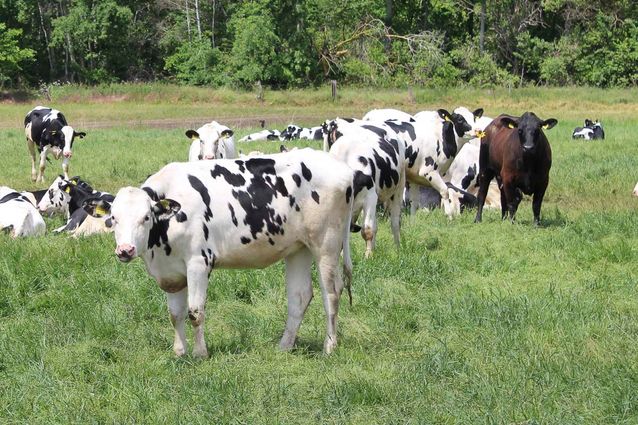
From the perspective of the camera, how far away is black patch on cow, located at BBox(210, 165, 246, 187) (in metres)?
7.16

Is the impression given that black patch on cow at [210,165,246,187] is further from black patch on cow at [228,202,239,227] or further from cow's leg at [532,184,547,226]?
cow's leg at [532,184,547,226]

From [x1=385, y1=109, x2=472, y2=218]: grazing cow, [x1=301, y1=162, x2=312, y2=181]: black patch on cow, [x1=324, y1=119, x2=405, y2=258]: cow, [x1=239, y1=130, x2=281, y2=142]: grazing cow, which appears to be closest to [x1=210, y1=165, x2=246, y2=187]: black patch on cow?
[x1=301, y1=162, x2=312, y2=181]: black patch on cow

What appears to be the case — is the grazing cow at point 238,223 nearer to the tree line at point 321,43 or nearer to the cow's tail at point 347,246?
the cow's tail at point 347,246

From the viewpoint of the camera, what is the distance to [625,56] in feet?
174

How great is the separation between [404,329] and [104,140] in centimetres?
2107

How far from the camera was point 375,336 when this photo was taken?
297 inches

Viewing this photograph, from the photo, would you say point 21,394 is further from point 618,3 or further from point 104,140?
point 618,3

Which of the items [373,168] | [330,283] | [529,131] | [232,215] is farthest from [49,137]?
[330,283]

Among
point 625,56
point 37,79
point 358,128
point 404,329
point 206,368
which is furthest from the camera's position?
point 37,79

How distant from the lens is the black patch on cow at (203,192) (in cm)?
693

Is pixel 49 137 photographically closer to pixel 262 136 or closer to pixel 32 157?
pixel 32 157

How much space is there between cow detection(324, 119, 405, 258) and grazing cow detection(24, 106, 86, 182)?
9569 mm

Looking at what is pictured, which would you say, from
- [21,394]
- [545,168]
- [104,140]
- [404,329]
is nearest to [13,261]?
[21,394]

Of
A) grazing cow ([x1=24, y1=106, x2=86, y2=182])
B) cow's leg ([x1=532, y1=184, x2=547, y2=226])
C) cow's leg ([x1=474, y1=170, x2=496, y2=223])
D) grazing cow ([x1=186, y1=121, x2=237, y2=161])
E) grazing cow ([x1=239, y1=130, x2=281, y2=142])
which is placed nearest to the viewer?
cow's leg ([x1=532, y1=184, x2=547, y2=226])
